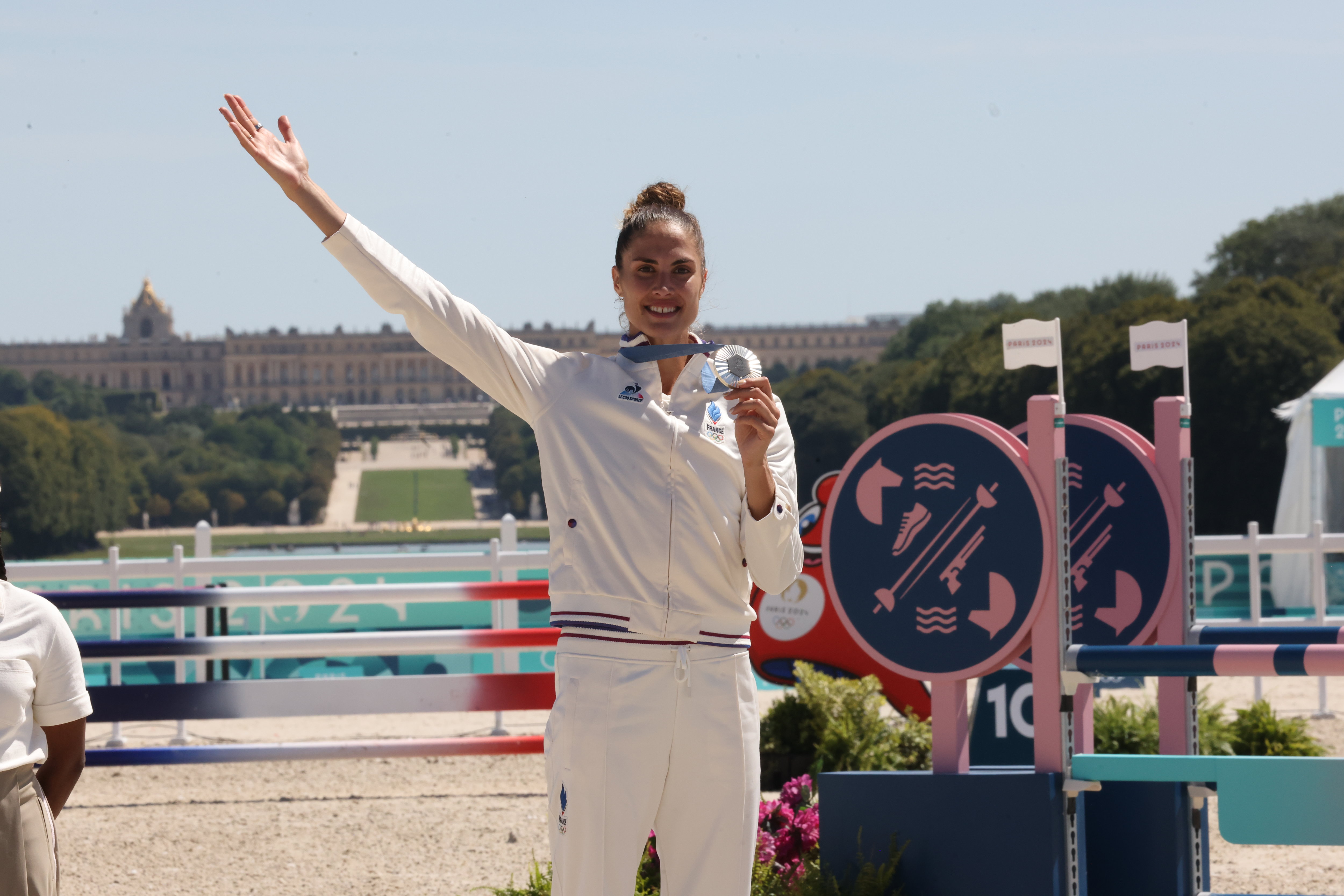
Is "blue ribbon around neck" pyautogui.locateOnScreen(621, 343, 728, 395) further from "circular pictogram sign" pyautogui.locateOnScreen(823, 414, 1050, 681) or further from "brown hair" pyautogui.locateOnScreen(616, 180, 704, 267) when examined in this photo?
"circular pictogram sign" pyautogui.locateOnScreen(823, 414, 1050, 681)

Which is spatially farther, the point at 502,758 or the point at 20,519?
the point at 20,519

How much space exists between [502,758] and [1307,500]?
40.2ft

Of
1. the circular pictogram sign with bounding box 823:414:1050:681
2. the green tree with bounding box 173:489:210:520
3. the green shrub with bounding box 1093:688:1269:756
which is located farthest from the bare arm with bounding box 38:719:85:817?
the green tree with bounding box 173:489:210:520

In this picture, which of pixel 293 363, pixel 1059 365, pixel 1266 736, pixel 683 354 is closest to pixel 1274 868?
pixel 1266 736

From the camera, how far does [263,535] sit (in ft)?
322

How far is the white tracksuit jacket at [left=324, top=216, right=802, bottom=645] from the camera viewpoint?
2438 mm

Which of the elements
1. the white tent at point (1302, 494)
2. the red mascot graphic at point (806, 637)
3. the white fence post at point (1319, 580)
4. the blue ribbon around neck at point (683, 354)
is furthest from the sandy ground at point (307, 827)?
the white tent at point (1302, 494)

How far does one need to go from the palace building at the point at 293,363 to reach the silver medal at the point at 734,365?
487ft

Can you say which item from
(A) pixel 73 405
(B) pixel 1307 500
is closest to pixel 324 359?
(A) pixel 73 405

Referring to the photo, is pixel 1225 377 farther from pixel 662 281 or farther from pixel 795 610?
pixel 662 281

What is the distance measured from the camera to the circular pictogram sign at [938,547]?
151 inches

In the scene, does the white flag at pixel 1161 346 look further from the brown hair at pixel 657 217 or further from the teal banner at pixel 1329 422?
the teal banner at pixel 1329 422

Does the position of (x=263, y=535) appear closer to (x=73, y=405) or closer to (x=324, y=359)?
(x=73, y=405)

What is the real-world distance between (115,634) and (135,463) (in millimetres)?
103774
